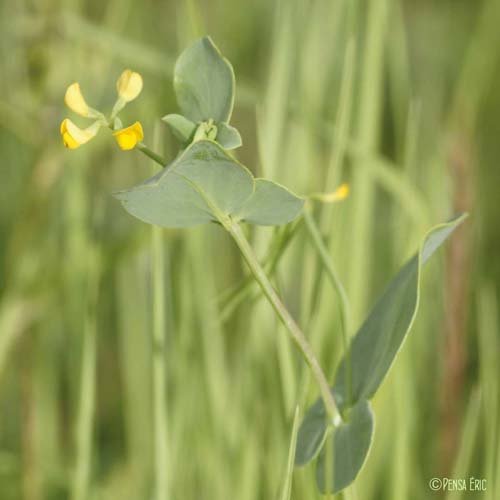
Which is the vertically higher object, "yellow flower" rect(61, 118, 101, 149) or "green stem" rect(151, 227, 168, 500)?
"yellow flower" rect(61, 118, 101, 149)

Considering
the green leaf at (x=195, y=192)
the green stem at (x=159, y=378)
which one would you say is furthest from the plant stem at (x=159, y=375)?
the green leaf at (x=195, y=192)

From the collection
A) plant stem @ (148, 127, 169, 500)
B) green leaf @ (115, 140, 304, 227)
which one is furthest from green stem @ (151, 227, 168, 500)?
green leaf @ (115, 140, 304, 227)

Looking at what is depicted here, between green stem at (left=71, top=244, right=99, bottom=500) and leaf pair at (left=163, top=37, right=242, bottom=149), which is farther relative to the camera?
green stem at (left=71, top=244, right=99, bottom=500)

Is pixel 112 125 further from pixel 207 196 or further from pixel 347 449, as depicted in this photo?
pixel 347 449

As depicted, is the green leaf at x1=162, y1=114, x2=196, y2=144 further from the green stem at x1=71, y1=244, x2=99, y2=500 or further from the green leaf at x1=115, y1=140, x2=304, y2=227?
the green stem at x1=71, y1=244, x2=99, y2=500

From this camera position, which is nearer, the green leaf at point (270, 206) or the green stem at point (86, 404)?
the green leaf at point (270, 206)

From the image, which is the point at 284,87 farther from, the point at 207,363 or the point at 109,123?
the point at 109,123

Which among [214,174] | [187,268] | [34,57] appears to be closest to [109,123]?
[214,174]

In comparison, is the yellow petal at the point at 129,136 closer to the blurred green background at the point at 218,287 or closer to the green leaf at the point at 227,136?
the green leaf at the point at 227,136
